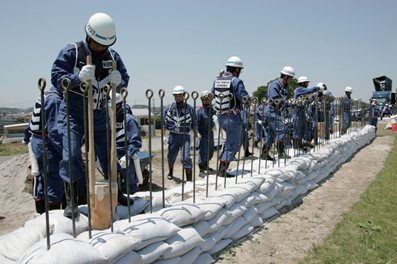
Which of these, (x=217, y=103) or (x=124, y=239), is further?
(x=217, y=103)

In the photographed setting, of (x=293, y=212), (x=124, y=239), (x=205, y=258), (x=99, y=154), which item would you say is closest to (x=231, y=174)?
(x=293, y=212)

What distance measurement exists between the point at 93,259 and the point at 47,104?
6.07 feet

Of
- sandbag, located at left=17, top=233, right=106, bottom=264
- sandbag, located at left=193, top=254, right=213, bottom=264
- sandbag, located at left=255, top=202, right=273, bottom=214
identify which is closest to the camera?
sandbag, located at left=17, top=233, right=106, bottom=264

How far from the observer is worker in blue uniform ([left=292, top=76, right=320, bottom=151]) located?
557cm

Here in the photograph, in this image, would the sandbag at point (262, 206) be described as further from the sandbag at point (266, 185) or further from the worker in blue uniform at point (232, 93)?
the worker in blue uniform at point (232, 93)

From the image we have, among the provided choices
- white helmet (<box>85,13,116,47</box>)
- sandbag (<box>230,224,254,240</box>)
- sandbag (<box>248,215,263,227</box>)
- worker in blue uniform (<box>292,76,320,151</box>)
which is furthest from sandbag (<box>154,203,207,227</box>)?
worker in blue uniform (<box>292,76,320,151</box>)

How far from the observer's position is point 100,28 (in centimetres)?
224

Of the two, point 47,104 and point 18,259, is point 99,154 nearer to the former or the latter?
point 47,104

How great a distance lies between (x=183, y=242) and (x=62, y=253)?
0.93m

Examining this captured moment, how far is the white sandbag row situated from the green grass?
2.48 feet

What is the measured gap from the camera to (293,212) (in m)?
3.79

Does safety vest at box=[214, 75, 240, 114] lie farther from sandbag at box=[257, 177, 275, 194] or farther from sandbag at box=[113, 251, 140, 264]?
sandbag at box=[113, 251, 140, 264]

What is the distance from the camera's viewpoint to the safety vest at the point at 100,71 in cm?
236

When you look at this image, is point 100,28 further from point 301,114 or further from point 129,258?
point 301,114
